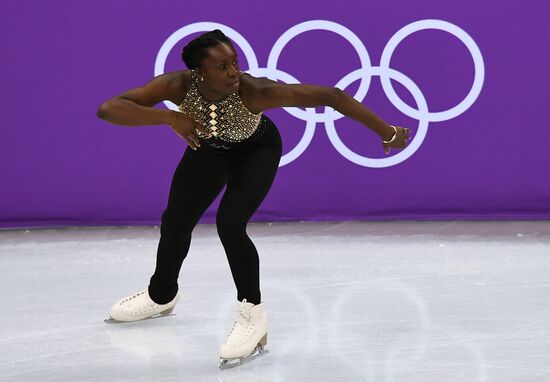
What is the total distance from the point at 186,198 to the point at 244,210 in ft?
1.29

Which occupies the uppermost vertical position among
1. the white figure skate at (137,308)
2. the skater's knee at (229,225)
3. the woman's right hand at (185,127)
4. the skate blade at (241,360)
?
the woman's right hand at (185,127)

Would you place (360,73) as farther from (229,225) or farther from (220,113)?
(229,225)

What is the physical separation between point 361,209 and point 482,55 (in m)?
1.27

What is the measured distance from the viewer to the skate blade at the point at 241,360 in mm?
4039

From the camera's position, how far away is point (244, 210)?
4137 millimetres

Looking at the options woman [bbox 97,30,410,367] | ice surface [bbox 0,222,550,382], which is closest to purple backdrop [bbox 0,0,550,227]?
ice surface [bbox 0,222,550,382]

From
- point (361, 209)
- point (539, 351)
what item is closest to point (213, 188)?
point (539, 351)

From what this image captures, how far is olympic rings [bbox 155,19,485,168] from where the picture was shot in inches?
264

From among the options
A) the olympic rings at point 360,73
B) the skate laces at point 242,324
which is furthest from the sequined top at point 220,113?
the olympic rings at point 360,73

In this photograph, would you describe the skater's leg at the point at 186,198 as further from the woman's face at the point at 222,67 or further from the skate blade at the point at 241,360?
the skate blade at the point at 241,360

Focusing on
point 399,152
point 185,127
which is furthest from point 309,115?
point 185,127

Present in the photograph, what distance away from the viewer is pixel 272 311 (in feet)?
16.0

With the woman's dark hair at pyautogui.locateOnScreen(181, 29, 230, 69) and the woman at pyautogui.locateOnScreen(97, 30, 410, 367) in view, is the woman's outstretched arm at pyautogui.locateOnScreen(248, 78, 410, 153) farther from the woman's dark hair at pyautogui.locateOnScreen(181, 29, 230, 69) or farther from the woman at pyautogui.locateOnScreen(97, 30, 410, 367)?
the woman's dark hair at pyautogui.locateOnScreen(181, 29, 230, 69)

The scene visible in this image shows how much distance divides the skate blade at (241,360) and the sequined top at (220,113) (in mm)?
868
